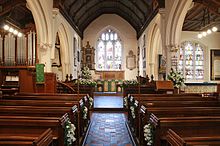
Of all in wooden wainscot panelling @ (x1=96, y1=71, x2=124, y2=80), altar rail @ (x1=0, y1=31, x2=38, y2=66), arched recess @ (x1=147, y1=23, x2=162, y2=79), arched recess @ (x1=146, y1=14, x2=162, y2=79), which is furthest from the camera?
wooden wainscot panelling @ (x1=96, y1=71, x2=124, y2=80)

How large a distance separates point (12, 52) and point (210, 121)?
7588 millimetres

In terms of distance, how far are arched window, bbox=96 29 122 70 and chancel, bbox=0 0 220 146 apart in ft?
0.22

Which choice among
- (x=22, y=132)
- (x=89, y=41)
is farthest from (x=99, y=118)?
(x=89, y=41)

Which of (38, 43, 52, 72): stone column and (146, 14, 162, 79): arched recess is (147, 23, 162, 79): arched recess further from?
(38, 43, 52, 72): stone column

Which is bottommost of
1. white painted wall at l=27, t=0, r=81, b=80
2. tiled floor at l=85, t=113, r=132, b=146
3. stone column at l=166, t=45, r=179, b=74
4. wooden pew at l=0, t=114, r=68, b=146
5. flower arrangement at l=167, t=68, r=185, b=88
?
tiled floor at l=85, t=113, r=132, b=146

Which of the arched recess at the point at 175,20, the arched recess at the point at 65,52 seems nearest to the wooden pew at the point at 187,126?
the arched recess at the point at 175,20

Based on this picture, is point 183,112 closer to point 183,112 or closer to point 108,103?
point 183,112

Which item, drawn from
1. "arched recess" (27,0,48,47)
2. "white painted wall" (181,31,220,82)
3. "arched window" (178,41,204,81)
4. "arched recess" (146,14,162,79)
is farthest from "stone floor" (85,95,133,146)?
"white painted wall" (181,31,220,82)

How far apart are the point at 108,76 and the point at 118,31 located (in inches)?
124

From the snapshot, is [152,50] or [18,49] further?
[152,50]

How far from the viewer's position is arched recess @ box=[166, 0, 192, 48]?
7.12 meters

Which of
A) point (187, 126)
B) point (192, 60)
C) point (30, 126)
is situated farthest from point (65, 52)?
point (187, 126)

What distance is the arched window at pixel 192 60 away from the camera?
551 inches

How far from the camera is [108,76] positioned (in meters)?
15.3
